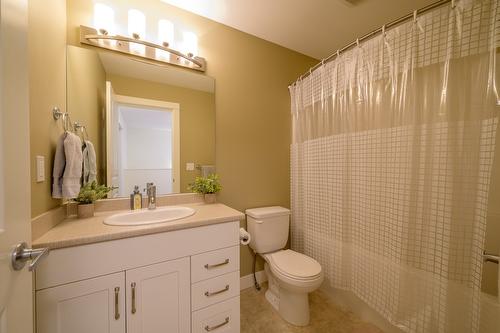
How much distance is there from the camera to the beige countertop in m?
0.82

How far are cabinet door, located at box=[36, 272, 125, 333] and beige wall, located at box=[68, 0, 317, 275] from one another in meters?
0.96

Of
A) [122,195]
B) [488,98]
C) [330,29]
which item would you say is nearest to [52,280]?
[122,195]

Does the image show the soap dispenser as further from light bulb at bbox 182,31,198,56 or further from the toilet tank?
light bulb at bbox 182,31,198,56

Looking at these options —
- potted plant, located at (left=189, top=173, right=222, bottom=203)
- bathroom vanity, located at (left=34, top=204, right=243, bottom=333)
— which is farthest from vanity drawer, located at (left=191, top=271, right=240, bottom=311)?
potted plant, located at (left=189, top=173, right=222, bottom=203)

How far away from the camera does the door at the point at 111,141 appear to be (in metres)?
1.34

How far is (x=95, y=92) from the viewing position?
130 centimetres

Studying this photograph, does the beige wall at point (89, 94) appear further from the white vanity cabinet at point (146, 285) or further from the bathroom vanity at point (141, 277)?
the white vanity cabinet at point (146, 285)

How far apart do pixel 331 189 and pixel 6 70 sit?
1704 millimetres

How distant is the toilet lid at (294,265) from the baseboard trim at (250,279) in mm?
429

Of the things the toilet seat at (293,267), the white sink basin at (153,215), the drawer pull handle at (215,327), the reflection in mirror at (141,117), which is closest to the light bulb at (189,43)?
the reflection in mirror at (141,117)

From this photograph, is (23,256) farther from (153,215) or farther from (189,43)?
(189,43)

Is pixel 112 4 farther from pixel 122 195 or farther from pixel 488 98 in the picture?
pixel 488 98

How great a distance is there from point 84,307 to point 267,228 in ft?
4.06

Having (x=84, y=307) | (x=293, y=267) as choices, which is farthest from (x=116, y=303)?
(x=293, y=267)
